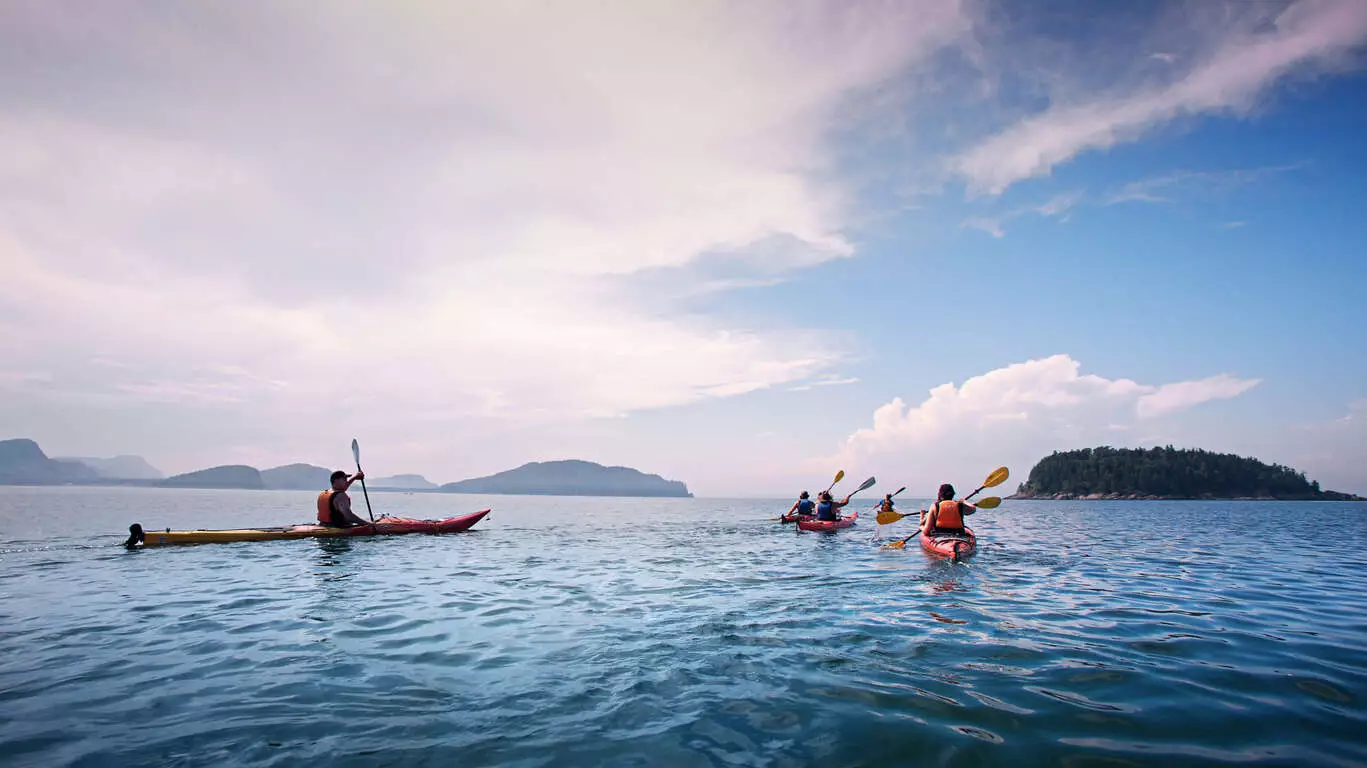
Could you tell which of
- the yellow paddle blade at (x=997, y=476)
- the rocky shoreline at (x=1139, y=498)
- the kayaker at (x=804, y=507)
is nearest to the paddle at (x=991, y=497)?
the yellow paddle blade at (x=997, y=476)

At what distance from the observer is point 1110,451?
19662 cm

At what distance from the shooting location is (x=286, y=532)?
2425 centimetres

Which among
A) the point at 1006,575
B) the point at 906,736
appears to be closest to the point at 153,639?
the point at 906,736

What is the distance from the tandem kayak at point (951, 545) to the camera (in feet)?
61.2

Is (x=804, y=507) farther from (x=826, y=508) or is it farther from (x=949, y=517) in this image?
(x=949, y=517)

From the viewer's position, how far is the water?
17.5 ft

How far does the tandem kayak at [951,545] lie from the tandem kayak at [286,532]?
2245 centimetres

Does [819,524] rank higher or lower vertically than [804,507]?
lower

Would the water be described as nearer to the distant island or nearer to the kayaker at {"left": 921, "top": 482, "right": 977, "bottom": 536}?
the kayaker at {"left": 921, "top": 482, "right": 977, "bottom": 536}

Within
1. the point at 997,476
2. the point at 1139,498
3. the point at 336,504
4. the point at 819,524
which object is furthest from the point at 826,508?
the point at 1139,498

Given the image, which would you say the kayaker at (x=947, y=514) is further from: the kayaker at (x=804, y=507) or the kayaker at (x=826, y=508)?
the kayaker at (x=804, y=507)

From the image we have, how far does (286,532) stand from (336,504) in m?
1.99

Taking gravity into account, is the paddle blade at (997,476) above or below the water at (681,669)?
above

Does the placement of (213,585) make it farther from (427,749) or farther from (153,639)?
(427,749)
